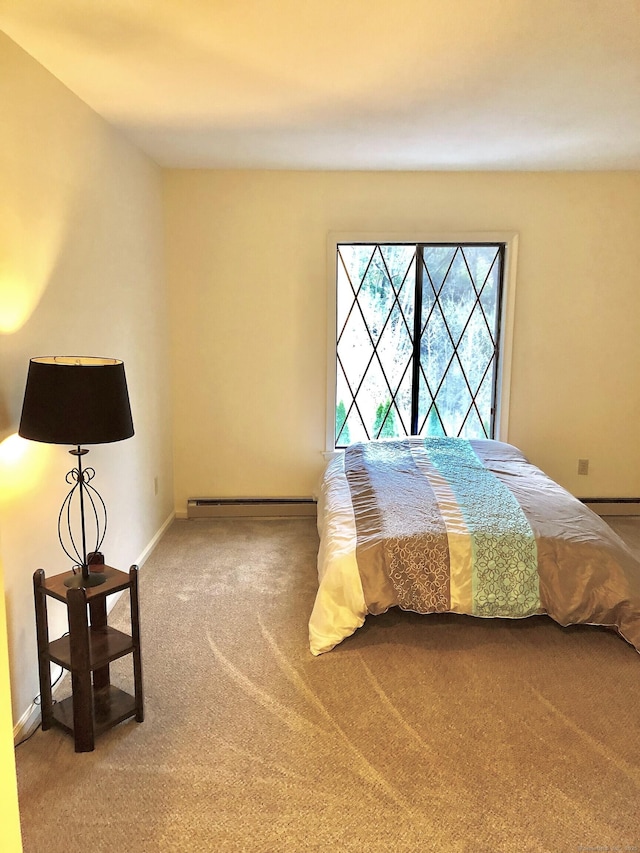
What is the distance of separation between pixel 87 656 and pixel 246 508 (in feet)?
7.81

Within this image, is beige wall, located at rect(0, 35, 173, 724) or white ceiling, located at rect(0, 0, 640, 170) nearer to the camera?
white ceiling, located at rect(0, 0, 640, 170)

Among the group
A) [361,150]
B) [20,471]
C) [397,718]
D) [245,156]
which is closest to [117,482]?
[20,471]

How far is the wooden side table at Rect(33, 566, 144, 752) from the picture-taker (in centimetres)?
202

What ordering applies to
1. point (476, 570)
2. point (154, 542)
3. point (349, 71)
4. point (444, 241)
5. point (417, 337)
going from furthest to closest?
point (417, 337) → point (444, 241) → point (154, 542) → point (476, 570) → point (349, 71)

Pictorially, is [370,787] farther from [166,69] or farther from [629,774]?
[166,69]

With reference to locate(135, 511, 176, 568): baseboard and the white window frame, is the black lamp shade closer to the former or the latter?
locate(135, 511, 176, 568): baseboard

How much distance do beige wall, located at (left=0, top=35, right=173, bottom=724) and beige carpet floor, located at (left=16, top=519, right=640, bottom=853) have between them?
0.47m

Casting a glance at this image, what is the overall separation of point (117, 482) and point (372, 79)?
213 centimetres

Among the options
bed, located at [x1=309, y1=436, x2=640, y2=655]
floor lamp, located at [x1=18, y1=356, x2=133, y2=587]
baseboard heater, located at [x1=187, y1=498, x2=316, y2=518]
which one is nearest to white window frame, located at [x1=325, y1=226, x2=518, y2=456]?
baseboard heater, located at [x1=187, y1=498, x2=316, y2=518]

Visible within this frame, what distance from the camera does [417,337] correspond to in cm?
434

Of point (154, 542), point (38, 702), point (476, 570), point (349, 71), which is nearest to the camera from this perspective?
point (38, 702)

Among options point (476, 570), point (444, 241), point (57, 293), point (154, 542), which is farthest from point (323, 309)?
point (476, 570)

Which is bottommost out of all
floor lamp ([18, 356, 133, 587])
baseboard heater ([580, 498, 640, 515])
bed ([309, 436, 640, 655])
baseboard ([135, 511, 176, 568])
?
baseboard ([135, 511, 176, 568])

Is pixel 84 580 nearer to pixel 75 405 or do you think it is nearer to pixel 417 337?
pixel 75 405
